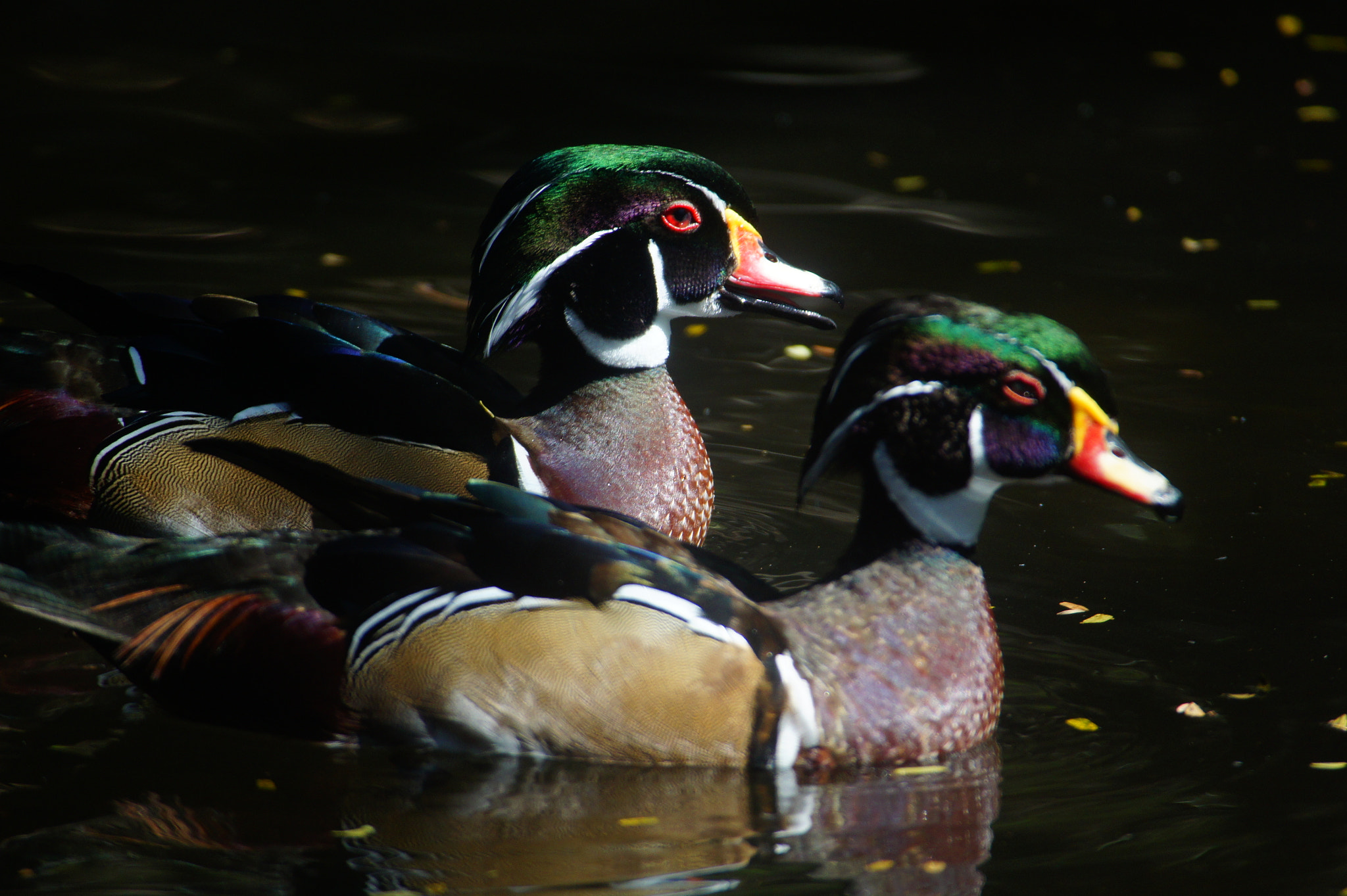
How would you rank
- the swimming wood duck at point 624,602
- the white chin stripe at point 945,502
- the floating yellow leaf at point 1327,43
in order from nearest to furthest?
the swimming wood duck at point 624,602, the white chin stripe at point 945,502, the floating yellow leaf at point 1327,43

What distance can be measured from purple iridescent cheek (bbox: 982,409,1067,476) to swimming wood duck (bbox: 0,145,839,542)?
1335 millimetres

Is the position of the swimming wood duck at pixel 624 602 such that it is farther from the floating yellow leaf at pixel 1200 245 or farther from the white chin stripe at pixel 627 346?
the floating yellow leaf at pixel 1200 245

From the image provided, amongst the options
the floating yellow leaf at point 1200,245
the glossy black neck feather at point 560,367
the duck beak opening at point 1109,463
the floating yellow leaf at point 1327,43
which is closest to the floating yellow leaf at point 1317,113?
the floating yellow leaf at point 1327,43

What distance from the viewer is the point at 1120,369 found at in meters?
7.62

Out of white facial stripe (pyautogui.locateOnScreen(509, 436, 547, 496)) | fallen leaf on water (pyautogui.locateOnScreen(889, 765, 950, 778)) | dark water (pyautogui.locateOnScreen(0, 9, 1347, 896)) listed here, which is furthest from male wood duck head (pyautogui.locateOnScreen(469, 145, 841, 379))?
fallen leaf on water (pyautogui.locateOnScreen(889, 765, 950, 778))

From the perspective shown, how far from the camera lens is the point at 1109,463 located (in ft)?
14.0

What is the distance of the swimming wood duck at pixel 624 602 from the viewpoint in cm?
410

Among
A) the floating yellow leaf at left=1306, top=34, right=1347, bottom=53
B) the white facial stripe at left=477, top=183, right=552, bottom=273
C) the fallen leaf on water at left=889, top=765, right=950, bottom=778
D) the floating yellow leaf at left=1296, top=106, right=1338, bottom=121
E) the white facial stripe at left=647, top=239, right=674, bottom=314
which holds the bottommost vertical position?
the fallen leaf on water at left=889, top=765, right=950, bottom=778

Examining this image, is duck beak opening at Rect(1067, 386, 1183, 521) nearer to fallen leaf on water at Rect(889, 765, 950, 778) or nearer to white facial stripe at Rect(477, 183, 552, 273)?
fallen leaf on water at Rect(889, 765, 950, 778)

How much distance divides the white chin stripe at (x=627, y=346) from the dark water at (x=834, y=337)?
0.79 metres

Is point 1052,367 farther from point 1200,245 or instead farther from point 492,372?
point 1200,245

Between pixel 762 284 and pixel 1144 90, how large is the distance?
7.39 m

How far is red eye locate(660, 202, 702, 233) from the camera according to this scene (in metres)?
5.40

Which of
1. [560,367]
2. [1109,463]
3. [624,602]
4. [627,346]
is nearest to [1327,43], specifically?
[627,346]
